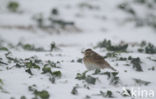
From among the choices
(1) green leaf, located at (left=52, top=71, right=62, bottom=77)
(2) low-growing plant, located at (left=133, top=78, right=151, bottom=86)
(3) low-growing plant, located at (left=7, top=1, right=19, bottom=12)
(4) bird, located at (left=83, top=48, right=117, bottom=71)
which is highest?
(3) low-growing plant, located at (left=7, top=1, right=19, bottom=12)

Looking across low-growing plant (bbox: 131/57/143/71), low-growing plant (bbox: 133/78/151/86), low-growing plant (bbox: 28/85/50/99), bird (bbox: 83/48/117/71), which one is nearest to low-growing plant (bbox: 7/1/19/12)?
low-growing plant (bbox: 131/57/143/71)

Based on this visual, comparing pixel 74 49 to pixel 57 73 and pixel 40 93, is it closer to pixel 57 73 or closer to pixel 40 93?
pixel 57 73

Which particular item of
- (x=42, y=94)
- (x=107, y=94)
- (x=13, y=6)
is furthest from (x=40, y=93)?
(x=13, y=6)

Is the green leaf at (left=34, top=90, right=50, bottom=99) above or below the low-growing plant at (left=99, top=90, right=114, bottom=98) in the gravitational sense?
above

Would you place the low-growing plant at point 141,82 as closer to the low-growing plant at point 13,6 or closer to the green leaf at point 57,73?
the green leaf at point 57,73

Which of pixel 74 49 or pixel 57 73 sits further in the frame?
pixel 74 49

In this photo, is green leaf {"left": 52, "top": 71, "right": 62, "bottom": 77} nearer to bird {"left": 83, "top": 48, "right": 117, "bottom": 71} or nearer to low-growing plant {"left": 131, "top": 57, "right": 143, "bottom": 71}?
bird {"left": 83, "top": 48, "right": 117, "bottom": 71}

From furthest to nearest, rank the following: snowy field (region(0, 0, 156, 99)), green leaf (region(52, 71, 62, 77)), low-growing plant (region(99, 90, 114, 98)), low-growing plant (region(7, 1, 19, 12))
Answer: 1. low-growing plant (region(7, 1, 19, 12))
2. green leaf (region(52, 71, 62, 77))
3. snowy field (region(0, 0, 156, 99))
4. low-growing plant (region(99, 90, 114, 98))

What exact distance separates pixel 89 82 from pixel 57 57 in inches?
78.4

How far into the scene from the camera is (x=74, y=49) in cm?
931

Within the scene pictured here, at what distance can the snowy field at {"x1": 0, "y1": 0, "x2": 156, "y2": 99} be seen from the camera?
5.44 meters

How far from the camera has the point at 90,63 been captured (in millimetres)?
5969

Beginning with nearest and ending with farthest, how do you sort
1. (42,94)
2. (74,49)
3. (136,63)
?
(42,94)
(136,63)
(74,49)

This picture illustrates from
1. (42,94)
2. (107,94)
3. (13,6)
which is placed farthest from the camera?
(13,6)
